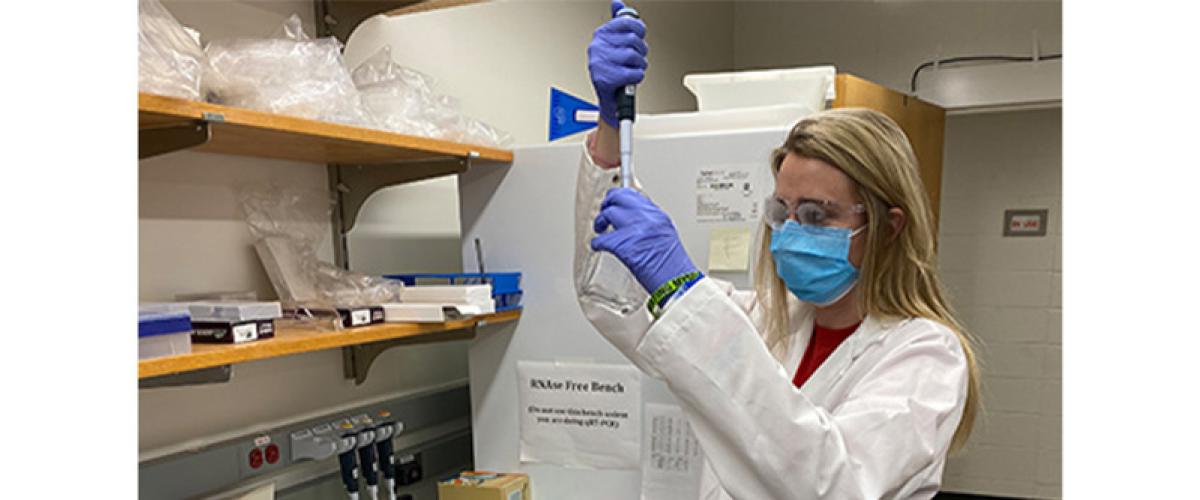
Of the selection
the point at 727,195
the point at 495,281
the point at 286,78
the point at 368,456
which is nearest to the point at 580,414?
the point at 495,281

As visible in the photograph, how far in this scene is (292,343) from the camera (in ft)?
4.30

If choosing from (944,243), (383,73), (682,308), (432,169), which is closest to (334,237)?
(432,169)

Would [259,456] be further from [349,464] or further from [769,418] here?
[769,418]

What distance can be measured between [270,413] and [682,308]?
986 millimetres

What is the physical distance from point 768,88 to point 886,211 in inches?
26.1

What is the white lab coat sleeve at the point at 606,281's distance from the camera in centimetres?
144

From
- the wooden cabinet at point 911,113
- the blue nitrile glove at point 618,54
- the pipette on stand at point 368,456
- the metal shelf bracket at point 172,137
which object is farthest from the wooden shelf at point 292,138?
the wooden cabinet at point 911,113

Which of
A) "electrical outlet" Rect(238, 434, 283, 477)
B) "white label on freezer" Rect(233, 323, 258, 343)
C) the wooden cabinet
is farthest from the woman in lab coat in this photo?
the wooden cabinet

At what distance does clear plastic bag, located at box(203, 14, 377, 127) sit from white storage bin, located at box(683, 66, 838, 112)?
0.82m

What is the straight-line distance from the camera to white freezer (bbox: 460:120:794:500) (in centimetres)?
179

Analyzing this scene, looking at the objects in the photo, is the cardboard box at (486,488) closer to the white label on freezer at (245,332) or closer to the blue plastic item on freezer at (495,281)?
the blue plastic item on freezer at (495,281)

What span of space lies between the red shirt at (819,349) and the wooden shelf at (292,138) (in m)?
0.73

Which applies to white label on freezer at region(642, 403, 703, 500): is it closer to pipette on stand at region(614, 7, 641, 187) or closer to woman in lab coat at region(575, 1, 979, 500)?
woman in lab coat at region(575, 1, 979, 500)

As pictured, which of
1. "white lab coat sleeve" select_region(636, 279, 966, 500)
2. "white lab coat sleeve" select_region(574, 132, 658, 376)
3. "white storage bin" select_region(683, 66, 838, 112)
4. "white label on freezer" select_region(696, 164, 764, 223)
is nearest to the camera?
"white lab coat sleeve" select_region(636, 279, 966, 500)
